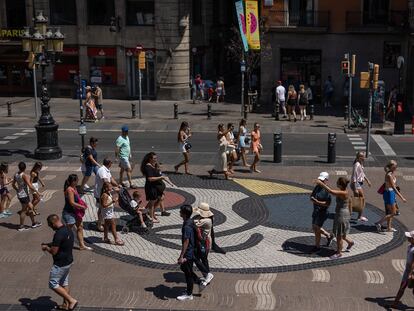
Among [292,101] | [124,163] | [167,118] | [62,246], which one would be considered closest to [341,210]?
[62,246]

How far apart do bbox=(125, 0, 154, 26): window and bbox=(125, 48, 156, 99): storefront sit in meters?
1.79

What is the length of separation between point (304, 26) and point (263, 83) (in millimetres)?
4079

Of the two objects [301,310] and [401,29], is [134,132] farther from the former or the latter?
[301,310]

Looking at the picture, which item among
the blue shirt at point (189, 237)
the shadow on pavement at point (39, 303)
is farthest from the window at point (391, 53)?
the shadow on pavement at point (39, 303)

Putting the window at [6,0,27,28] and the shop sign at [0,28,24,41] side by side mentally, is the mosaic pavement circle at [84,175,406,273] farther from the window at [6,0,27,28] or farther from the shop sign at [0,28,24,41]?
the window at [6,0,27,28]

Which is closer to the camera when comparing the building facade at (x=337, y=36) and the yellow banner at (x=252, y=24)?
the yellow banner at (x=252, y=24)

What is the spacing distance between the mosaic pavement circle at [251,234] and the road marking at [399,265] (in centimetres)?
59

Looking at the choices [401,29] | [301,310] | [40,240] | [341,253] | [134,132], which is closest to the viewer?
[301,310]

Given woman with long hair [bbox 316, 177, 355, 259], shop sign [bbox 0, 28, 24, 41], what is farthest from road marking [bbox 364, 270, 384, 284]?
shop sign [bbox 0, 28, 24, 41]

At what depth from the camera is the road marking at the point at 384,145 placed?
27.0m

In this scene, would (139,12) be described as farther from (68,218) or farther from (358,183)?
(68,218)

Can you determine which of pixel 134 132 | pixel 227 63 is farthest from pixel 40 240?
pixel 227 63

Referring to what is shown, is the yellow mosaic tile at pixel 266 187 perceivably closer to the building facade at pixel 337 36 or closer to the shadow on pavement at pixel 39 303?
the shadow on pavement at pixel 39 303

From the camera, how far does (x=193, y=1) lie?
44.2 m
